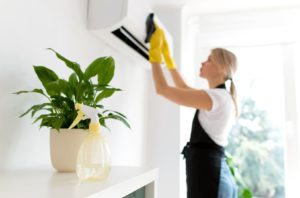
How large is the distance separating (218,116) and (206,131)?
0.31 ft

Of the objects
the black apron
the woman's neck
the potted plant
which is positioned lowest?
the black apron

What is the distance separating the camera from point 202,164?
1306 millimetres

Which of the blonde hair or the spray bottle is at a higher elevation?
the blonde hair

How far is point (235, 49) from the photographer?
2.15 meters

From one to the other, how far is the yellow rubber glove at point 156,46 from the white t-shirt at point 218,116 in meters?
0.29

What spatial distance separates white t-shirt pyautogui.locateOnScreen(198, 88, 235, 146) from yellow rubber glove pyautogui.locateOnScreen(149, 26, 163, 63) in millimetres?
295

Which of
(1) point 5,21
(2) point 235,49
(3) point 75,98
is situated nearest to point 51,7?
(1) point 5,21

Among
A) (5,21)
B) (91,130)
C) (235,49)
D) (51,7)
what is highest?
(235,49)

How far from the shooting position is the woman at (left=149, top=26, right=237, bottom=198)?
1.28 metres

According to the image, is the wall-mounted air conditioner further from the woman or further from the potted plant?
the potted plant

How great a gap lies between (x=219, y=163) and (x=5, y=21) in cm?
104

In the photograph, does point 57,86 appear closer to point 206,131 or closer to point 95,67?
point 95,67

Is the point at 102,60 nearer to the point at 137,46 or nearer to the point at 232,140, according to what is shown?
the point at 137,46

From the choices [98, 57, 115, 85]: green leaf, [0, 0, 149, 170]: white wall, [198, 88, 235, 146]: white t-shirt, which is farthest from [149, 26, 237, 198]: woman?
[98, 57, 115, 85]: green leaf
